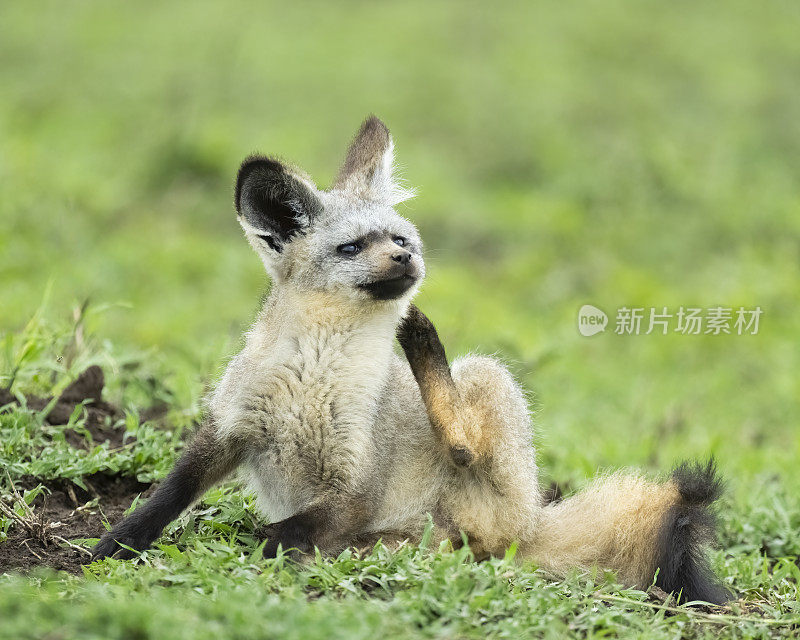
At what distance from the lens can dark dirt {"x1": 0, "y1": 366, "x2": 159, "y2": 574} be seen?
4.79 m

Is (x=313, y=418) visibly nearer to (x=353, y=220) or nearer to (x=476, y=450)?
(x=476, y=450)

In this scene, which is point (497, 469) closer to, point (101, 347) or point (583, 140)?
point (101, 347)

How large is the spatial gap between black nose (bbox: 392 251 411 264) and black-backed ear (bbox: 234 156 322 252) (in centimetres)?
50

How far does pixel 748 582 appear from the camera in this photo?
5594 millimetres

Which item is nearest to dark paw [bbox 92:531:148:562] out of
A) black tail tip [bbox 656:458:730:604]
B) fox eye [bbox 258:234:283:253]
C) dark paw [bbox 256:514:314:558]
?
dark paw [bbox 256:514:314:558]

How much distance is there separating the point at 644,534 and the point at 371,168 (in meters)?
2.31

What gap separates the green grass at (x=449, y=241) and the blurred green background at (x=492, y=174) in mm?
43

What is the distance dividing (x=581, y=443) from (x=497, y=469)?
9.87 ft

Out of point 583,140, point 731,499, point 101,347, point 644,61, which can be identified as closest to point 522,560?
point 731,499

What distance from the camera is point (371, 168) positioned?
5629 mm

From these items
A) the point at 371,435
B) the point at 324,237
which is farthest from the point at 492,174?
the point at 371,435

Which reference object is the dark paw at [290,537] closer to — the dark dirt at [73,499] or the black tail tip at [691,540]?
the dark dirt at [73,499]

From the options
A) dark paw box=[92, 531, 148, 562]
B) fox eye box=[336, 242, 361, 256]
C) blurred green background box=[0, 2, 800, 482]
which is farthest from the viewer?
blurred green background box=[0, 2, 800, 482]

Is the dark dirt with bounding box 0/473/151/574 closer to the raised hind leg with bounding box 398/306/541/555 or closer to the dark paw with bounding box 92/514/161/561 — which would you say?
the dark paw with bounding box 92/514/161/561
